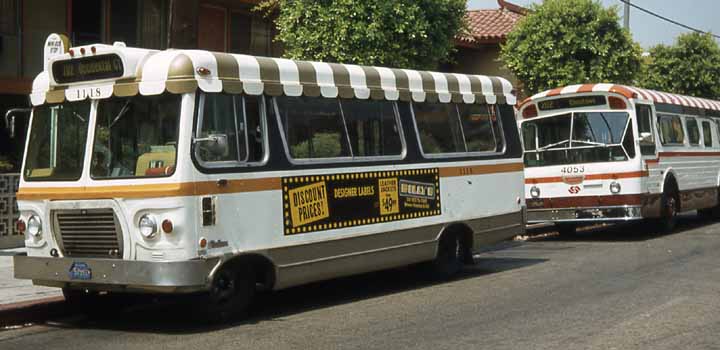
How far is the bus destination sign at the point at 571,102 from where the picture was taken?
1811cm

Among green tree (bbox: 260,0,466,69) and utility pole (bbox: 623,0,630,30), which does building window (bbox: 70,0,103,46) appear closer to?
green tree (bbox: 260,0,466,69)

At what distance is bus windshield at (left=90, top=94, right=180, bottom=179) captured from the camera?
9383mm

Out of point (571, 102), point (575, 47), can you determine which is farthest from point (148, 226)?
point (575, 47)

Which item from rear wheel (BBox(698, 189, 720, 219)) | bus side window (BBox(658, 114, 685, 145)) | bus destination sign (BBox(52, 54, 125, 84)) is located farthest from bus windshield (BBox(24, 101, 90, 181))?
rear wheel (BBox(698, 189, 720, 219))

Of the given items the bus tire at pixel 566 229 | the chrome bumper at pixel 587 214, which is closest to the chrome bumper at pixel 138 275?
the chrome bumper at pixel 587 214

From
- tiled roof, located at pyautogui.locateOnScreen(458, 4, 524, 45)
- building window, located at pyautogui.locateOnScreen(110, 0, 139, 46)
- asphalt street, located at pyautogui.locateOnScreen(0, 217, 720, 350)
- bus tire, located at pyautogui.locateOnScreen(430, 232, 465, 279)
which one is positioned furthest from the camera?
tiled roof, located at pyautogui.locateOnScreen(458, 4, 524, 45)

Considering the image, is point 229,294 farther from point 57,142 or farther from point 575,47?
point 575,47

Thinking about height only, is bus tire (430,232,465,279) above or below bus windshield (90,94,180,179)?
below

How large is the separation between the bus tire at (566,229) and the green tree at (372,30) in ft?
13.9

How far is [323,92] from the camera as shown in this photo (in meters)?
11.0

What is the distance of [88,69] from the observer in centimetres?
993

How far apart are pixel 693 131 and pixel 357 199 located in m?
12.2

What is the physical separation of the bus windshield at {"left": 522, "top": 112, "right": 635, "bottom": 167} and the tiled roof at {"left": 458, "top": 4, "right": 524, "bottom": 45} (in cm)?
1281

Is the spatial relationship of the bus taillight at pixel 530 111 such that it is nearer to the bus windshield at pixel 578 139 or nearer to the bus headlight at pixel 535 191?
the bus windshield at pixel 578 139
